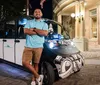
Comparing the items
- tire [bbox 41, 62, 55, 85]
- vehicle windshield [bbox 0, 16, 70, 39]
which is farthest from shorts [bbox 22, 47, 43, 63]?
vehicle windshield [bbox 0, 16, 70, 39]

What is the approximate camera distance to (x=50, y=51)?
22.4ft

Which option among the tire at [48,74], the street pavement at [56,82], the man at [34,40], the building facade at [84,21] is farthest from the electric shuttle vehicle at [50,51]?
the building facade at [84,21]

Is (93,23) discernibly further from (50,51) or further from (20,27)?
(50,51)

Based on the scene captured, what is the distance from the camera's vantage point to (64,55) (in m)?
6.77

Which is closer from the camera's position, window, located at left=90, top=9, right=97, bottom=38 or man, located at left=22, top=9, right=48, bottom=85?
man, located at left=22, top=9, right=48, bottom=85

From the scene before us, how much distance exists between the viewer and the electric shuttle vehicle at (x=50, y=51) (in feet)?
21.8

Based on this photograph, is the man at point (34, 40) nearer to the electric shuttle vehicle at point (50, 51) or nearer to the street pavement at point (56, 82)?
the electric shuttle vehicle at point (50, 51)

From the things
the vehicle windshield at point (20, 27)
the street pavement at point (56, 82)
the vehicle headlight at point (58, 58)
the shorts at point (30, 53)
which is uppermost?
the vehicle windshield at point (20, 27)

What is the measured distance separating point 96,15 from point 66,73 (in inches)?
621

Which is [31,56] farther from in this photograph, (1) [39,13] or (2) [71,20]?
(2) [71,20]

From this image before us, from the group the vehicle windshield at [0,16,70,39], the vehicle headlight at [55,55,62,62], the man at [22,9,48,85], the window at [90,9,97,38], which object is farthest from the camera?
the window at [90,9,97,38]

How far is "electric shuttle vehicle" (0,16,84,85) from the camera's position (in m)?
6.65

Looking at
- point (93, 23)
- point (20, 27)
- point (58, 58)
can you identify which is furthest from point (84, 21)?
point (58, 58)

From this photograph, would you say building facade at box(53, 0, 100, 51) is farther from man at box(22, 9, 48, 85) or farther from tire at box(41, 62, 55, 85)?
man at box(22, 9, 48, 85)
